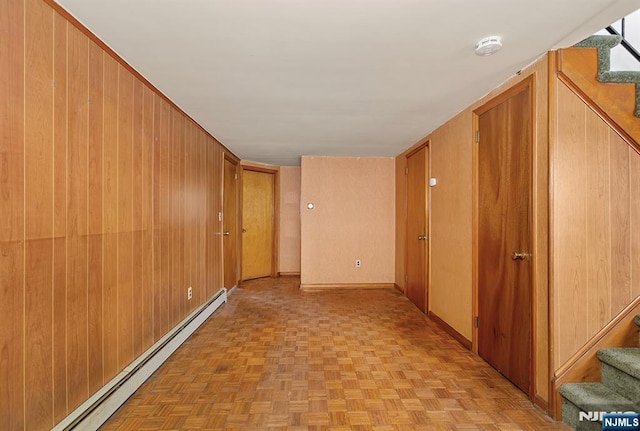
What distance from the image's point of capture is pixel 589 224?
6.16ft

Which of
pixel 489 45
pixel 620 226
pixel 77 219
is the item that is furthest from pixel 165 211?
pixel 620 226

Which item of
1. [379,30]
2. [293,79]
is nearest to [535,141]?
[379,30]

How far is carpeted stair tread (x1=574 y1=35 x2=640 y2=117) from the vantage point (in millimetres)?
1858

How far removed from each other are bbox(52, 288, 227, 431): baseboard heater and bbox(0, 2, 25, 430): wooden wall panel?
368 mm

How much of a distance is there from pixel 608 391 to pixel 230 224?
4368 mm

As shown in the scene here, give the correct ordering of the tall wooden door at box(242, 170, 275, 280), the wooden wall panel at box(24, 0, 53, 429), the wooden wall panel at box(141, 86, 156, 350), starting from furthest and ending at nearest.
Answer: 1. the tall wooden door at box(242, 170, 275, 280)
2. the wooden wall panel at box(141, 86, 156, 350)
3. the wooden wall panel at box(24, 0, 53, 429)

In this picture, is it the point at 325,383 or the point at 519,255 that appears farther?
the point at 325,383

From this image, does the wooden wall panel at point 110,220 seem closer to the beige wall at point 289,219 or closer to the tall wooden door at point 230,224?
the tall wooden door at point 230,224

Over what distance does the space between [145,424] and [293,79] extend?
2.28 metres

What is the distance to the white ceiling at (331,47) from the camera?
4.86ft

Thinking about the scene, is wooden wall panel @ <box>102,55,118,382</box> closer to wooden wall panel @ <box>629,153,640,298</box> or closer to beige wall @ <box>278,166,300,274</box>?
wooden wall panel @ <box>629,153,640,298</box>

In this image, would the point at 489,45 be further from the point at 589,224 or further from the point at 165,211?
the point at 165,211

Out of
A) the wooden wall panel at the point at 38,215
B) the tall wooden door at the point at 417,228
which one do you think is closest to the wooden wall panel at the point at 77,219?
the wooden wall panel at the point at 38,215

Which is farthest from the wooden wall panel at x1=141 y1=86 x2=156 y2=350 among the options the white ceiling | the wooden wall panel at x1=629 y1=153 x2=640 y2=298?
the wooden wall panel at x1=629 y1=153 x2=640 y2=298
